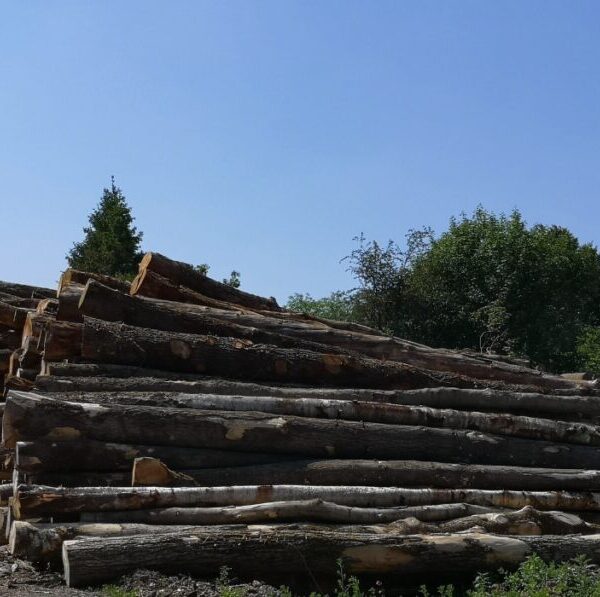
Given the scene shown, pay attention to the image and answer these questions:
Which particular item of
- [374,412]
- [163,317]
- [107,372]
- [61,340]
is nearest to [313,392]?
[374,412]

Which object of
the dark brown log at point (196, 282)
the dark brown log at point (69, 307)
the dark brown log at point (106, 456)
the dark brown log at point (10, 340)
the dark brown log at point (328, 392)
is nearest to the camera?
the dark brown log at point (106, 456)

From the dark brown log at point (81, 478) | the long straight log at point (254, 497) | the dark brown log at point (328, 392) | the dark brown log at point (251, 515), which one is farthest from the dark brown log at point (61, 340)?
the dark brown log at point (251, 515)

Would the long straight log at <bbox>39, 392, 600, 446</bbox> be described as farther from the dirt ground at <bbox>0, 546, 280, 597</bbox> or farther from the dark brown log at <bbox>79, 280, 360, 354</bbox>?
the dirt ground at <bbox>0, 546, 280, 597</bbox>

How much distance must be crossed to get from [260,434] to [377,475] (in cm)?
108

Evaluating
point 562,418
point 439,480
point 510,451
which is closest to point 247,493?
point 439,480

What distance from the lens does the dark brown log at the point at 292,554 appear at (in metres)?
6.38

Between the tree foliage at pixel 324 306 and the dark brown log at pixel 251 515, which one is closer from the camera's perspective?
the dark brown log at pixel 251 515

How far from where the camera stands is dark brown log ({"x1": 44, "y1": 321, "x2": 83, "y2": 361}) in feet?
30.0

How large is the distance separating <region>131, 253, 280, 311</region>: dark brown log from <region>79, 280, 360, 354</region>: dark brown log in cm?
103

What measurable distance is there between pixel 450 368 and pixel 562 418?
1.52 m

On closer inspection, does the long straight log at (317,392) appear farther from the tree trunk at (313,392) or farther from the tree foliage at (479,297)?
the tree foliage at (479,297)

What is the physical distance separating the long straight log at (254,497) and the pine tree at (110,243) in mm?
21869

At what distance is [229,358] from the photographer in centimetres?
935

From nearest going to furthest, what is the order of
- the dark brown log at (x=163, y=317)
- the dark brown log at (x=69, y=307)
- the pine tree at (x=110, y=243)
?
the dark brown log at (x=163, y=317)
the dark brown log at (x=69, y=307)
the pine tree at (x=110, y=243)
